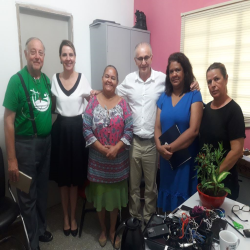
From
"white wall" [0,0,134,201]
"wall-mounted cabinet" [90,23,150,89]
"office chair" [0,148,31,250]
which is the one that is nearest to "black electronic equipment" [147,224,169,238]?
"office chair" [0,148,31,250]

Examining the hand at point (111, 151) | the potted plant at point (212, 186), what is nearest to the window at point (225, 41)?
the potted plant at point (212, 186)

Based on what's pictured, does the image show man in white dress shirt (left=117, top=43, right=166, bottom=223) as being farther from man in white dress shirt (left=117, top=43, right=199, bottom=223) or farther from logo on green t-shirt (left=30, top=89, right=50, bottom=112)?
logo on green t-shirt (left=30, top=89, right=50, bottom=112)

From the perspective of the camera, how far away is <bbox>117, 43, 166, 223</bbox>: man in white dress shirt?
1901 mm

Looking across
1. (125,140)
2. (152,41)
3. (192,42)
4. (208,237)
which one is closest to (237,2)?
(192,42)

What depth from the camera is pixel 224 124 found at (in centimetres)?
147

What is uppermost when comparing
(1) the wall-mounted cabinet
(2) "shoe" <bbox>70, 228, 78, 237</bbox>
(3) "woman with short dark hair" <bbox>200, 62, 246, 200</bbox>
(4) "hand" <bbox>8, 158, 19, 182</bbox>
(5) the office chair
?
(1) the wall-mounted cabinet

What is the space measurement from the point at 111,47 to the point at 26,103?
1.50m

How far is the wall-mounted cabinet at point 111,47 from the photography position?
2.72m

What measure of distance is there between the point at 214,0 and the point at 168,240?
264 cm

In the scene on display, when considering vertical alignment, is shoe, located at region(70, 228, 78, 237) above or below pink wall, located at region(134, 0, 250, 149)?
below

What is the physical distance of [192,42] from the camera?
2.89m

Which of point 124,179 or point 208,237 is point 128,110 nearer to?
point 124,179

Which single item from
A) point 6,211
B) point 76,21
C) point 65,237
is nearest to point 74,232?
point 65,237

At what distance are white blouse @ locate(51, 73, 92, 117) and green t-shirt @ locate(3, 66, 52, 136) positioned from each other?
0.09 metres
